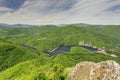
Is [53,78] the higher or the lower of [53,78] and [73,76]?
the lower

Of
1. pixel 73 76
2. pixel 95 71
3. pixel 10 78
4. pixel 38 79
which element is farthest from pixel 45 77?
pixel 10 78

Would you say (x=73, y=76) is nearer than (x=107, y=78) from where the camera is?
No

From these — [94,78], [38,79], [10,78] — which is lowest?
[10,78]

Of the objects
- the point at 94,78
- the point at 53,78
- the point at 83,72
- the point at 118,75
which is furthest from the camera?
the point at 53,78

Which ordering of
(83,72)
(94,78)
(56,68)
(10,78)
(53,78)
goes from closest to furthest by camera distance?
(94,78) < (83,72) < (53,78) < (56,68) < (10,78)

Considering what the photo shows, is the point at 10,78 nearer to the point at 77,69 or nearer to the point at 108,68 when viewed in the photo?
the point at 77,69

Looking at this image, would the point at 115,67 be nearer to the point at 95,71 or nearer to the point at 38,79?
the point at 95,71

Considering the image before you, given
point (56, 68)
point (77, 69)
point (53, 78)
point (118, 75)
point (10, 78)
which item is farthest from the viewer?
point (10, 78)

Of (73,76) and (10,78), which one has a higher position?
(73,76)

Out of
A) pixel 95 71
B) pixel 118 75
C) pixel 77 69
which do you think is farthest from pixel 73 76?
pixel 118 75
